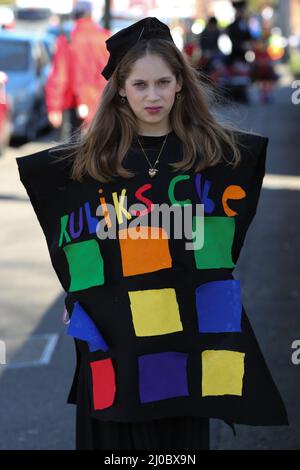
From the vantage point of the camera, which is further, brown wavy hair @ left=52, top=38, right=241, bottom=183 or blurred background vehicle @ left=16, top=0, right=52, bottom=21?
blurred background vehicle @ left=16, top=0, right=52, bottom=21

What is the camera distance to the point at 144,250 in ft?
10.8

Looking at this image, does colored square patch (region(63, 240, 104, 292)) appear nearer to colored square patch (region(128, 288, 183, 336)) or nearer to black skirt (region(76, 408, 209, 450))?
colored square patch (region(128, 288, 183, 336))

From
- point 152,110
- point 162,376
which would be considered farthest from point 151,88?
point 162,376

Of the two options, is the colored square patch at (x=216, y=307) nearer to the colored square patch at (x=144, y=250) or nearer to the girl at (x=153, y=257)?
the girl at (x=153, y=257)

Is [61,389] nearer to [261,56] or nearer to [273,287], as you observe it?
[273,287]

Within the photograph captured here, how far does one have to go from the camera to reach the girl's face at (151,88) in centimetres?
339

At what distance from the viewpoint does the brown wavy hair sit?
3357 millimetres

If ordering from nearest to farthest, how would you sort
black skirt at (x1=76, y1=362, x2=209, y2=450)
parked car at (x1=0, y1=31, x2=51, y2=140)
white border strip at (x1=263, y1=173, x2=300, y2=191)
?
black skirt at (x1=76, y1=362, x2=209, y2=450) → white border strip at (x1=263, y1=173, x2=300, y2=191) → parked car at (x1=0, y1=31, x2=51, y2=140)

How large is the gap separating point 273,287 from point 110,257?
4.72 metres

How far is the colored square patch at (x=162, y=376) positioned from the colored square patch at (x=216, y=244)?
0.30 meters

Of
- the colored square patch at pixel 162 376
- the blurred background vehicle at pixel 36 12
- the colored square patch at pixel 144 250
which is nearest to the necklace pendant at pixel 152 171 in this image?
the colored square patch at pixel 144 250

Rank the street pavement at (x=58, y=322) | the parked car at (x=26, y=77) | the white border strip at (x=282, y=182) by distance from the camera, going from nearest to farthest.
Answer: the street pavement at (x=58, y=322), the white border strip at (x=282, y=182), the parked car at (x=26, y=77)

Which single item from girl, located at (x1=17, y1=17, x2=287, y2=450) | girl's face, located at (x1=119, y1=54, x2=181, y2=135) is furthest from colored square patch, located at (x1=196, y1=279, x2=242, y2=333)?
girl's face, located at (x1=119, y1=54, x2=181, y2=135)

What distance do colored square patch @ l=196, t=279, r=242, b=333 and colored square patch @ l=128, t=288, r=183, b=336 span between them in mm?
82
